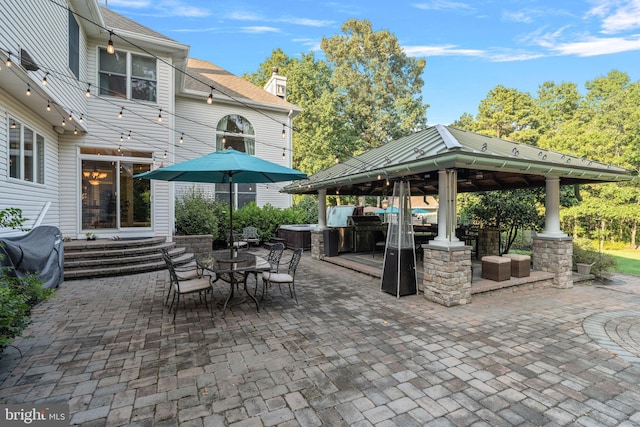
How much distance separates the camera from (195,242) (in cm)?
954

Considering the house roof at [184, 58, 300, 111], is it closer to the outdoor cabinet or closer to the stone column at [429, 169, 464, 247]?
the outdoor cabinet

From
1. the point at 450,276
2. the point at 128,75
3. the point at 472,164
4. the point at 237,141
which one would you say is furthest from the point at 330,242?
the point at 128,75

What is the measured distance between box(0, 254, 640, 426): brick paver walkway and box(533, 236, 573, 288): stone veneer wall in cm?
127

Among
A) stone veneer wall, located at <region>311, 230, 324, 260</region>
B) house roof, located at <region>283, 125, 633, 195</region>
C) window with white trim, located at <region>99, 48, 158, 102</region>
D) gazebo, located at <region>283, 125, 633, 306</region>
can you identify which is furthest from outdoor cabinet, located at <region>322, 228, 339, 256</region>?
window with white trim, located at <region>99, 48, 158, 102</region>

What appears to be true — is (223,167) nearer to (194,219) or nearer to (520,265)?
(520,265)

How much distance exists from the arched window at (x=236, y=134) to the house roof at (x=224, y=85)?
1.04m

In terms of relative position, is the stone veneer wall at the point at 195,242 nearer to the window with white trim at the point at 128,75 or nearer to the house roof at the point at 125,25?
the window with white trim at the point at 128,75

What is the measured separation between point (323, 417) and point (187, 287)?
3020mm

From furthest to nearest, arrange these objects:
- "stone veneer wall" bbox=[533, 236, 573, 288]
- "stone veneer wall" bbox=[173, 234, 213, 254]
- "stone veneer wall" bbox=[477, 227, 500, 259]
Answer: "stone veneer wall" bbox=[173, 234, 213, 254] → "stone veneer wall" bbox=[477, 227, 500, 259] → "stone veneer wall" bbox=[533, 236, 573, 288]

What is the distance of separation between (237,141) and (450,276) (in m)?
11.3

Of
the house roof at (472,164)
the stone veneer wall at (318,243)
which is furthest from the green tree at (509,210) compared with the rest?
the stone veneer wall at (318,243)

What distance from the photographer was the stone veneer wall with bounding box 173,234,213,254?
9430mm

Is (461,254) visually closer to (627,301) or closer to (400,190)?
(400,190)

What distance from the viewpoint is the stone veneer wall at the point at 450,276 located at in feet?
16.8
